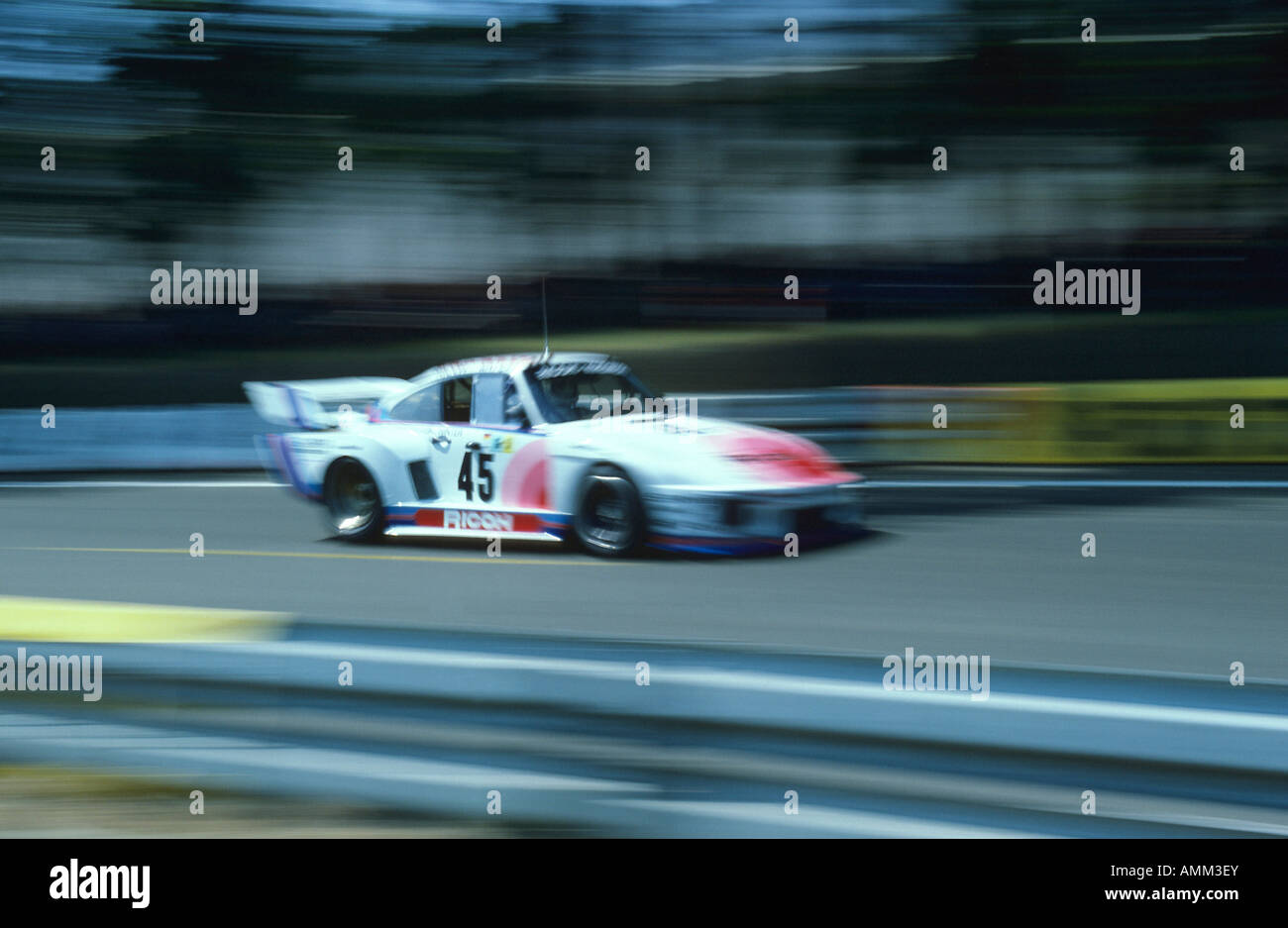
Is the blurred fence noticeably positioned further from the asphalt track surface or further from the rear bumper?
the rear bumper

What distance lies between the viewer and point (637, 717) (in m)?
3.34

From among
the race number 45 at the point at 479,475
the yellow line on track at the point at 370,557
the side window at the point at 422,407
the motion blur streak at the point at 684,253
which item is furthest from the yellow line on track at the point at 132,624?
the side window at the point at 422,407

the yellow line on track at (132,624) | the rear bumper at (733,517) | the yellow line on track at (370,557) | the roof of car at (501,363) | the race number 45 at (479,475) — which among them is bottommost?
the yellow line on track at (370,557)

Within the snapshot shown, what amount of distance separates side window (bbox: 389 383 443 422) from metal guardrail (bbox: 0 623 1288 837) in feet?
12.9

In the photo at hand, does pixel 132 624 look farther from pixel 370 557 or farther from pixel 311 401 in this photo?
pixel 311 401

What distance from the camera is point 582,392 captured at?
7559mm

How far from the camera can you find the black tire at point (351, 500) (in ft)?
26.6

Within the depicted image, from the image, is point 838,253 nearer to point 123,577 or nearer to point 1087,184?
point 1087,184

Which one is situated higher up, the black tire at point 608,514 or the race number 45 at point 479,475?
the race number 45 at point 479,475

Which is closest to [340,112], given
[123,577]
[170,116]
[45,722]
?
[170,116]

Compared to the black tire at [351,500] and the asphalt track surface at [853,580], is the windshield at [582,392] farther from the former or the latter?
the black tire at [351,500]

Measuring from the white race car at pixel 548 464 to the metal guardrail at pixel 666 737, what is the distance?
339 cm

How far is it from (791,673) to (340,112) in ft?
55.0

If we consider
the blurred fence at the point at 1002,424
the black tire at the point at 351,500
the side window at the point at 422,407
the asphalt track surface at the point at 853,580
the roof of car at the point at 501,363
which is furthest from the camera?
the blurred fence at the point at 1002,424
